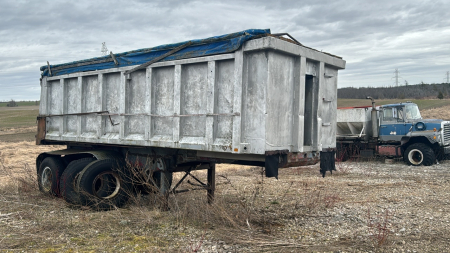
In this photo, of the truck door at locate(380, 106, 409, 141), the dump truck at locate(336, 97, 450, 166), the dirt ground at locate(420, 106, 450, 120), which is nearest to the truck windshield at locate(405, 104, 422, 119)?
the dump truck at locate(336, 97, 450, 166)

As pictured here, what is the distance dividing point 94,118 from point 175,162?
2.12 m

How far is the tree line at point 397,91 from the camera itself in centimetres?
6147

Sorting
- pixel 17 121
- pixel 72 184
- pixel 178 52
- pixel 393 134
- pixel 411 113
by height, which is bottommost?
pixel 72 184

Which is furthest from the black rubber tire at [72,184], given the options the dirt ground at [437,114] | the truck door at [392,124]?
the dirt ground at [437,114]

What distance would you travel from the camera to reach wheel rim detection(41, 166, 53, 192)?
8.64m

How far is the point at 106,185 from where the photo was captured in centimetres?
733

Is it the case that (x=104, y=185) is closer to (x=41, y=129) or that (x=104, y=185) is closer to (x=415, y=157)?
(x=41, y=129)

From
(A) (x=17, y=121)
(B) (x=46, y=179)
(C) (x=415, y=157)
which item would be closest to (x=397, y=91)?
(C) (x=415, y=157)

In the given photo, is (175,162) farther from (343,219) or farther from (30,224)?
(343,219)

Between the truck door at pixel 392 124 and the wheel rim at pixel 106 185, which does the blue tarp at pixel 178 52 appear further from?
the truck door at pixel 392 124

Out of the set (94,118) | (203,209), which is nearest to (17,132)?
(94,118)

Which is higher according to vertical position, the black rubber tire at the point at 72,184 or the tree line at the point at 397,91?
the tree line at the point at 397,91

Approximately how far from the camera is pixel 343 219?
22.4 feet

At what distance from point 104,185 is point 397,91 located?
65.1 metres
